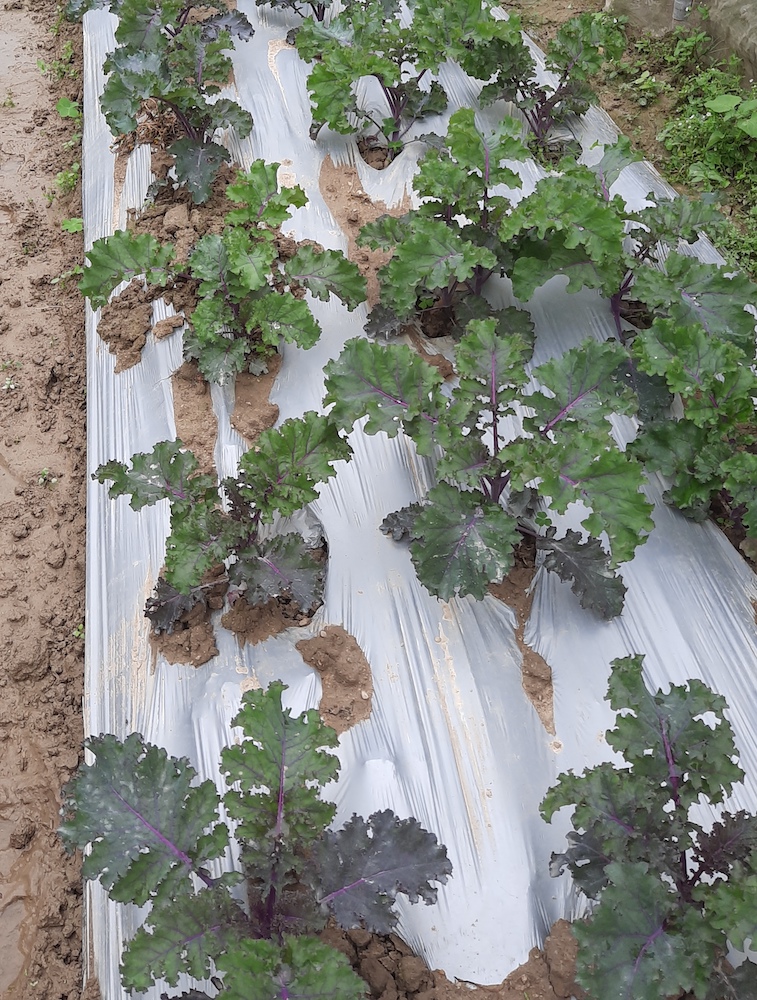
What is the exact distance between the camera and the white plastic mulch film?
2381 mm

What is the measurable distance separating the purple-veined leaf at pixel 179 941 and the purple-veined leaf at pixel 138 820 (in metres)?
0.11

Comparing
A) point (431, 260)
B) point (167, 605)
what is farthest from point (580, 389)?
Answer: point (167, 605)

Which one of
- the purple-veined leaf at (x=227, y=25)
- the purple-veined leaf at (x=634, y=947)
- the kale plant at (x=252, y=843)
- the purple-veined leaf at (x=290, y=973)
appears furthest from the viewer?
the purple-veined leaf at (x=227, y=25)

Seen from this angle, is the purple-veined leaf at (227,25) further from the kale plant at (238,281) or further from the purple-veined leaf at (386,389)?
the purple-veined leaf at (386,389)

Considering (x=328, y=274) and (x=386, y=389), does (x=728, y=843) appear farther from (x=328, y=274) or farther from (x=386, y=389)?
(x=328, y=274)

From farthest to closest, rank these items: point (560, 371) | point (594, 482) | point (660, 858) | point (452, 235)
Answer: point (452, 235) → point (560, 371) → point (594, 482) → point (660, 858)

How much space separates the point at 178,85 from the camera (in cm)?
402

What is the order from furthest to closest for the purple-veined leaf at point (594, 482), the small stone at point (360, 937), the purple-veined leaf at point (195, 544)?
1. the purple-veined leaf at point (195, 544)
2. the purple-veined leaf at point (594, 482)
3. the small stone at point (360, 937)

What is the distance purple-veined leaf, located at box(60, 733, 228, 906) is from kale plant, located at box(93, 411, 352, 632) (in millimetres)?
603

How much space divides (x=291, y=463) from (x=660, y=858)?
1594 millimetres

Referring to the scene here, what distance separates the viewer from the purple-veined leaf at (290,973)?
71.5 inches

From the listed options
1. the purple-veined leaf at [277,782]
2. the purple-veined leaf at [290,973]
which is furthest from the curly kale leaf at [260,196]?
the purple-veined leaf at [290,973]

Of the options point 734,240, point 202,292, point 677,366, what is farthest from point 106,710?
point 734,240

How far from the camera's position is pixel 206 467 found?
324cm
